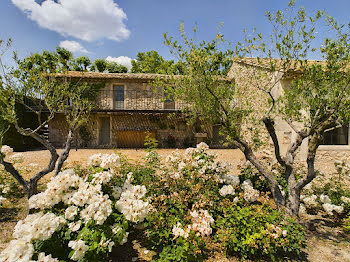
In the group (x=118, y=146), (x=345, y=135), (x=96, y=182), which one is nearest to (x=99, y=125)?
(x=118, y=146)

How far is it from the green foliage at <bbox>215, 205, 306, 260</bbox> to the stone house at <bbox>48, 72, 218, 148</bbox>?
10.4m

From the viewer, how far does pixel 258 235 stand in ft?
7.80

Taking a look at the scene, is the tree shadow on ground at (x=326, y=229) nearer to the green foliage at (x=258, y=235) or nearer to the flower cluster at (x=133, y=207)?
the green foliage at (x=258, y=235)

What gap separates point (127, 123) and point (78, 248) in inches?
487

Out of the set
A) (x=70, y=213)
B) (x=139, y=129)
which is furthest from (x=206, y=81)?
(x=139, y=129)

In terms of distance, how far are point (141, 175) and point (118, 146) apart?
419 inches

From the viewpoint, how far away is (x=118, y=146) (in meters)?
13.7

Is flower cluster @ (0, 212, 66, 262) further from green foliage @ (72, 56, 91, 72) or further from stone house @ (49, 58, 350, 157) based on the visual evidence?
green foliage @ (72, 56, 91, 72)

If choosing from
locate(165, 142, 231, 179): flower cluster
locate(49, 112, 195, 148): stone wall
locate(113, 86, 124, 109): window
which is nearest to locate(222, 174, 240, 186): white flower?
locate(165, 142, 231, 179): flower cluster

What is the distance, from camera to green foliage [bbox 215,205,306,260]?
2.39 m

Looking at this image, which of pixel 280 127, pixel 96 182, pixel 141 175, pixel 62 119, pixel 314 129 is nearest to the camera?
pixel 96 182

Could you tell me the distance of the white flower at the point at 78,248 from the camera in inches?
68.9

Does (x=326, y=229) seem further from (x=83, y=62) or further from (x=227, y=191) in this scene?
(x=83, y=62)

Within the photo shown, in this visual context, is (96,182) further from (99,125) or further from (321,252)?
(99,125)
